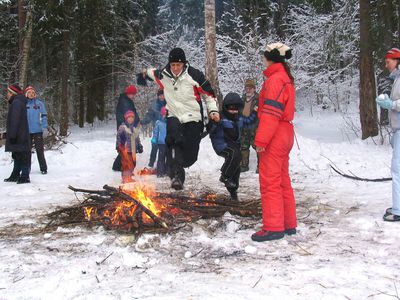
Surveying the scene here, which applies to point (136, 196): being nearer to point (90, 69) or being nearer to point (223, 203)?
point (223, 203)

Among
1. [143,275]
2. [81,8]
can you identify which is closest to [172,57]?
[143,275]

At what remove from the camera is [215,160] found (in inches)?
435

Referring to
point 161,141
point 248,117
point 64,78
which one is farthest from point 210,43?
point 64,78

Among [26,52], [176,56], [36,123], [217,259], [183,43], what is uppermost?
[183,43]

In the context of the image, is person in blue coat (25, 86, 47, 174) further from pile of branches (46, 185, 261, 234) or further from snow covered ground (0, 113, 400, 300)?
pile of branches (46, 185, 261, 234)

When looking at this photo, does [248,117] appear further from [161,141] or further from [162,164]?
[162,164]

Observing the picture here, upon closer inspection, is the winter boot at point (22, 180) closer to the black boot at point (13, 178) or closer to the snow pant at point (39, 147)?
the black boot at point (13, 178)

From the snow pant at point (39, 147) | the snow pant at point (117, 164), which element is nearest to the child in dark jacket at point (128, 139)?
the snow pant at point (117, 164)

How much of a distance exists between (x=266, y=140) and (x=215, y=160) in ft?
21.3

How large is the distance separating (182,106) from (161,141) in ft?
10.4

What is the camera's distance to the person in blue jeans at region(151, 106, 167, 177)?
380 inches

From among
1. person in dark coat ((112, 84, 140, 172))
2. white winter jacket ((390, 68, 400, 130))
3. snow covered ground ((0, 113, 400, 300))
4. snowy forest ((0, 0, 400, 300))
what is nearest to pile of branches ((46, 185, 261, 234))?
snowy forest ((0, 0, 400, 300))

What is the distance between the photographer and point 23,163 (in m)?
8.95

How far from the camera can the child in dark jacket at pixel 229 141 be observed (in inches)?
253
